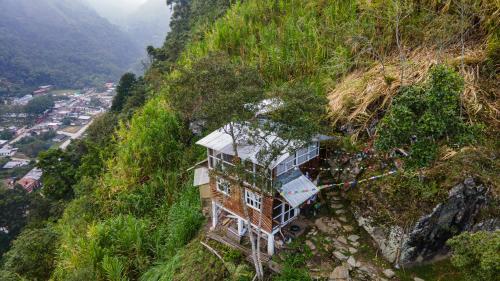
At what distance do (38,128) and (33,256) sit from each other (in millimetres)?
54190

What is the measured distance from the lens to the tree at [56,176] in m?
15.8

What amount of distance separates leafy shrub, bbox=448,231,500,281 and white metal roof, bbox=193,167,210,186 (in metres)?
5.87

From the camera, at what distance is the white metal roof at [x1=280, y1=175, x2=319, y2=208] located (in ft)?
18.3

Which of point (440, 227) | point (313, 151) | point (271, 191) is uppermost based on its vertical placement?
point (271, 191)

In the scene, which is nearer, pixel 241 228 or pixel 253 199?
pixel 253 199

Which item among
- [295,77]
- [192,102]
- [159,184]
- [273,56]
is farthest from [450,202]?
[159,184]

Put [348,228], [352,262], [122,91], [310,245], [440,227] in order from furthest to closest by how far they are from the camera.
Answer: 1. [122,91]
2. [348,228]
3. [310,245]
4. [352,262]
5. [440,227]

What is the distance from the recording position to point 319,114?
5254 millimetres

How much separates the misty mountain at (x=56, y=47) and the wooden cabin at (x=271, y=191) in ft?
287

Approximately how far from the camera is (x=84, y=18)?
393 feet

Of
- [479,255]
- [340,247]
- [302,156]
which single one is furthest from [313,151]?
[479,255]

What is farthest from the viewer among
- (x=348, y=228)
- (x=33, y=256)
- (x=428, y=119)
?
(x=33, y=256)

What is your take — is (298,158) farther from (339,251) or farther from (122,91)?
(122,91)

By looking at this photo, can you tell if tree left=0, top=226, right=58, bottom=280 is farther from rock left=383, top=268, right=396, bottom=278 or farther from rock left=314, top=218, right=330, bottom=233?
rock left=383, top=268, right=396, bottom=278
